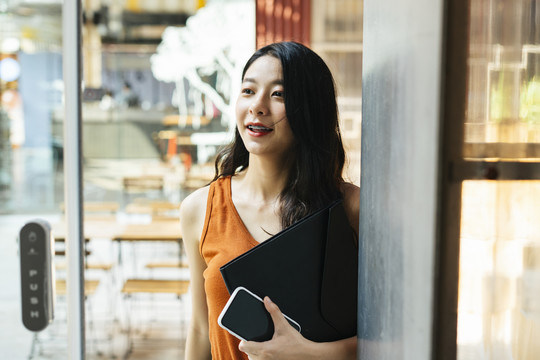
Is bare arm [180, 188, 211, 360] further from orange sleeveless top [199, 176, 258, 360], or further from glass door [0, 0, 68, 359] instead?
glass door [0, 0, 68, 359]

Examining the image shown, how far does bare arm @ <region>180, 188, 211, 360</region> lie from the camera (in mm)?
1261

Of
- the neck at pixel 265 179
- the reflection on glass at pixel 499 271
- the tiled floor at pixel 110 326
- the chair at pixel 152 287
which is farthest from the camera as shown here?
the tiled floor at pixel 110 326

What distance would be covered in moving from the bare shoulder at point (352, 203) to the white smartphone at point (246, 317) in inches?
9.7

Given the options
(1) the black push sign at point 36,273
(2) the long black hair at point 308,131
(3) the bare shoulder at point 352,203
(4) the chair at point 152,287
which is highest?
(2) the long black hair at point 308,131

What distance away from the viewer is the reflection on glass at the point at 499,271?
581 millimetres

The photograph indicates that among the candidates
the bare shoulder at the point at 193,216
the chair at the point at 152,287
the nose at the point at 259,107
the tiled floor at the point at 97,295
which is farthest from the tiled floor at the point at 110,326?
the nose at the point at 259,107

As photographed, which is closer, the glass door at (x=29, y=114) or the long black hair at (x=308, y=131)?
the long black hair at (x=308, y=131)

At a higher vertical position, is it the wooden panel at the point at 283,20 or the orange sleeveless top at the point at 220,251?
the wooden panel at the point at 283,20

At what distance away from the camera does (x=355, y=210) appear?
43.1 inches

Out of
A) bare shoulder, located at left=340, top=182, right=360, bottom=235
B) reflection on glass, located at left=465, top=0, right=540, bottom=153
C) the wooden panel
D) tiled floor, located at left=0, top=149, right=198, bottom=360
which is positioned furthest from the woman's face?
the wooden panel

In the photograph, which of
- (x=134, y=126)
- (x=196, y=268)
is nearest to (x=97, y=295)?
(x=134, y=126)

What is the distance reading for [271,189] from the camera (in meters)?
1.21

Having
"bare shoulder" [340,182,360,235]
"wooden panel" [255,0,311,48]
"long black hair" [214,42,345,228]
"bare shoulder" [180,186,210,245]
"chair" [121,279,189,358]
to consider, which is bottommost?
"chair" [121,279,189,358]

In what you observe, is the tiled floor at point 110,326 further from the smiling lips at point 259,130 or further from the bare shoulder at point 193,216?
the smiling lips at point 259,130
